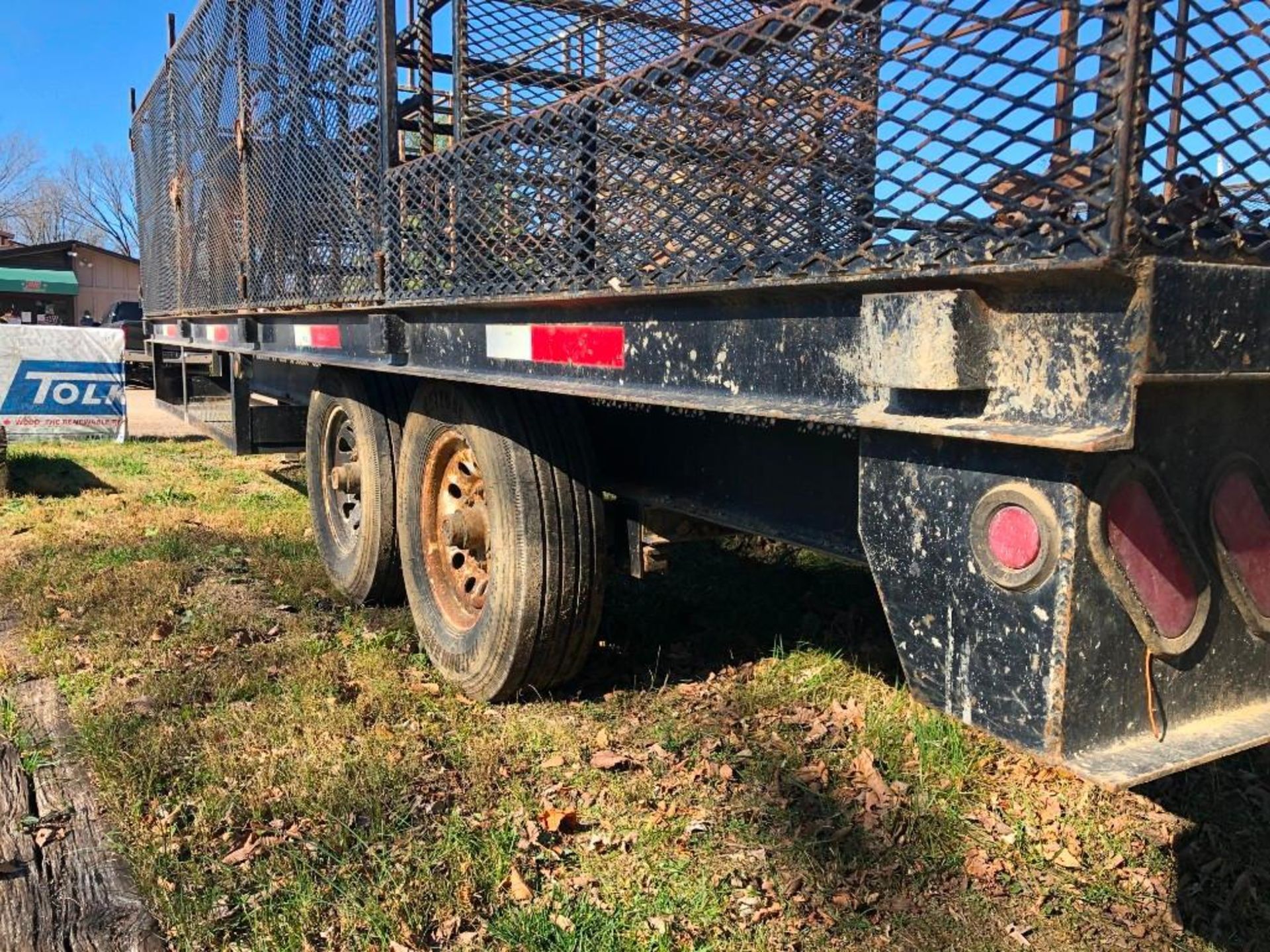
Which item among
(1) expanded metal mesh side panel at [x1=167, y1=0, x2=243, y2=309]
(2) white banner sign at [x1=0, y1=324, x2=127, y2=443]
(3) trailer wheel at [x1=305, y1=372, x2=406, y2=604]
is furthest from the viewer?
(2) white banner sign at [x1=0, y1=324, x2=127, y2=443]

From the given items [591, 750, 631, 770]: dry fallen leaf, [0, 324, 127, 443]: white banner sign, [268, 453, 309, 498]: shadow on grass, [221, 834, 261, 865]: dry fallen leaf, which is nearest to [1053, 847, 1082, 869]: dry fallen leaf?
[591, 750, 631, 770]: dry fallen leaf

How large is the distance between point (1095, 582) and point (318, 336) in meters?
3.53

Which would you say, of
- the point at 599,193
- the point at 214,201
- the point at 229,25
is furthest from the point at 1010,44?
the point at 214,201

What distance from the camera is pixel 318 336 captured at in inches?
166

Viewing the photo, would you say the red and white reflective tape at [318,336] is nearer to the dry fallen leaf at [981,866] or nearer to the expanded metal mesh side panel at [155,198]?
the dry fallen leaf at [981,866]

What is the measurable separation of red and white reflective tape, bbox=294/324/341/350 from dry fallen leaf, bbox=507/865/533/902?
2.28 m

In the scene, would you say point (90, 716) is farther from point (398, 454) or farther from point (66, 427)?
point (66, 427)

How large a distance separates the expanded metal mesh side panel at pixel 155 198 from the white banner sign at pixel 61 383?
5.59ft

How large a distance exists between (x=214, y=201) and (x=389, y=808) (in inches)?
176

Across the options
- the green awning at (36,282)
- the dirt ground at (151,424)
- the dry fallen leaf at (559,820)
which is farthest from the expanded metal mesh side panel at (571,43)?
the green awning at (36,282)

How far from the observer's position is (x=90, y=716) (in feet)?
11.0

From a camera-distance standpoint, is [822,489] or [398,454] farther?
[398,454]

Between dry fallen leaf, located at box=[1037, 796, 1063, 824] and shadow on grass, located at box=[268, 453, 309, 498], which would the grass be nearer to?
dry fallen leaf, located at box=[1037, 796, 1063, 824]

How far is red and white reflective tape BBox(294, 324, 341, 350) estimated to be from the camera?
13.0 feet
